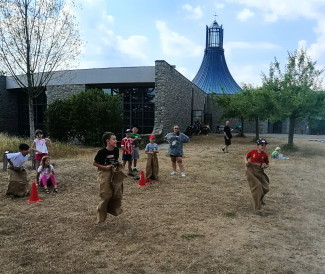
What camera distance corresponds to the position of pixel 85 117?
55.1 ft

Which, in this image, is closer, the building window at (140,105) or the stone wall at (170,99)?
the stone wall at (170,99)

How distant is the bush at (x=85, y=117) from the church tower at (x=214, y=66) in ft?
74.7

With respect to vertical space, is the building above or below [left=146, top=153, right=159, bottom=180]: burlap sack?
above

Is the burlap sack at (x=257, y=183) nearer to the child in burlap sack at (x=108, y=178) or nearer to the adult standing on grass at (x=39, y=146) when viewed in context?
the child in burlap sack at (x=108, y=178)

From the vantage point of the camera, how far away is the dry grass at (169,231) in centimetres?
377

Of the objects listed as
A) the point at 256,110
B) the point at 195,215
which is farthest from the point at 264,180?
the point at 256,110

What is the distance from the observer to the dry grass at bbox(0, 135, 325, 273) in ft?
12.4

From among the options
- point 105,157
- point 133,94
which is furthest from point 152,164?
point 133,94

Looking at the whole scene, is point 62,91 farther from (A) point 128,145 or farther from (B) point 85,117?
(A) point 128,145

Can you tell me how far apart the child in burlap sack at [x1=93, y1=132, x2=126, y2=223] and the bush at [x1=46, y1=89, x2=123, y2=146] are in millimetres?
11882

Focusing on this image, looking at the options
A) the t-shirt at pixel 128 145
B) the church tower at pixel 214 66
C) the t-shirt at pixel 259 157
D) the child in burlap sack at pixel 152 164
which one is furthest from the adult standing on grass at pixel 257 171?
the church tower at pixel 214 66

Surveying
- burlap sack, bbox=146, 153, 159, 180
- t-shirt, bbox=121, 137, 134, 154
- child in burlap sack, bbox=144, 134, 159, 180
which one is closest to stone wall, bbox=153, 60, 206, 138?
t-shirt, bbox=121, 137, 134, 154

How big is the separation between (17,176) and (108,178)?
3.05m

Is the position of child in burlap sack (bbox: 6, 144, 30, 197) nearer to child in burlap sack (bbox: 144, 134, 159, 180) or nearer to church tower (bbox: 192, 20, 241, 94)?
child in burlap sack (bbox: 144, 134, 159, 180)
